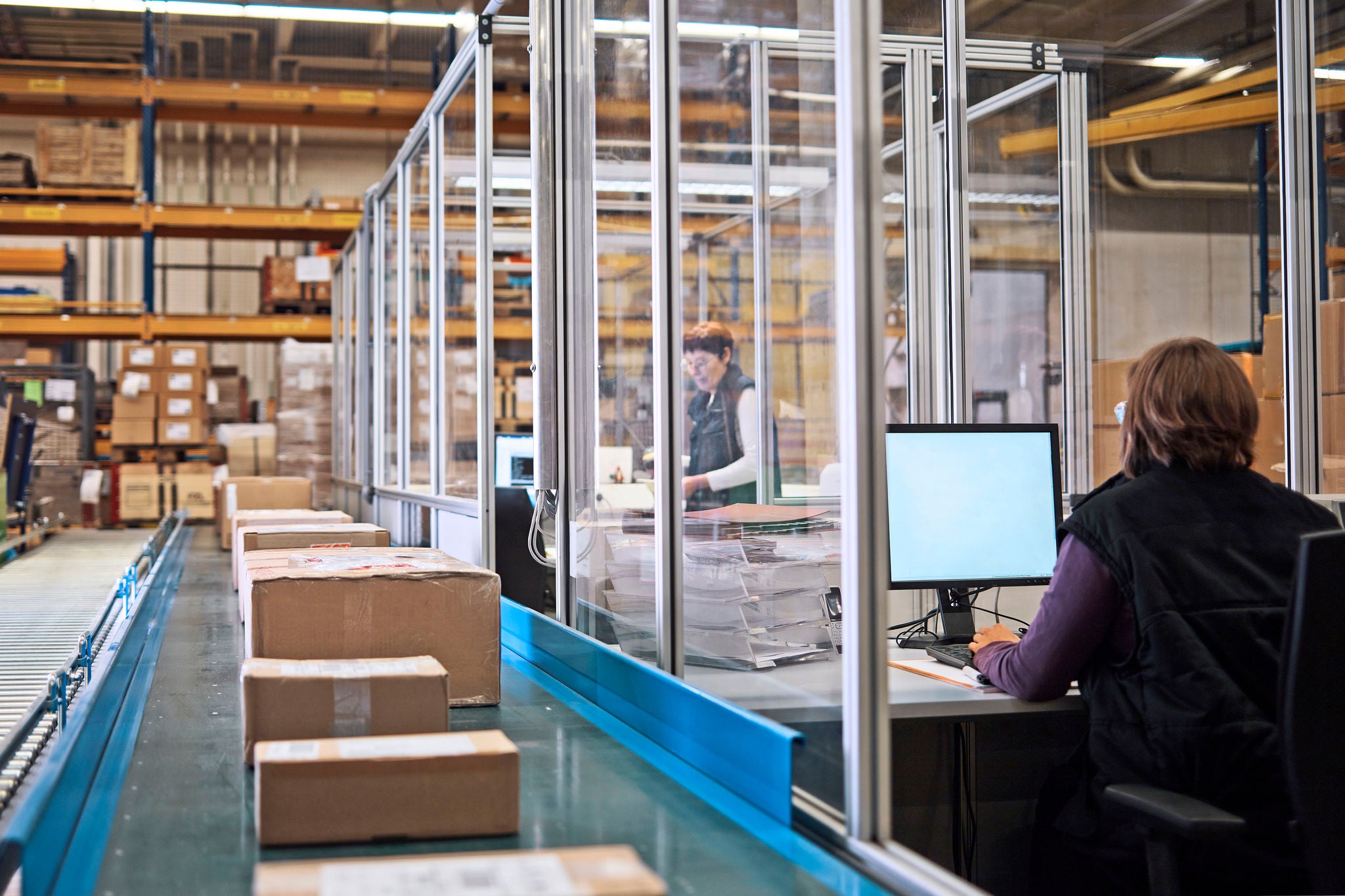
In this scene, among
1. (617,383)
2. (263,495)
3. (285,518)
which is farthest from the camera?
(263,495)

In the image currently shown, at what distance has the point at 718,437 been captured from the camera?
2219 mm

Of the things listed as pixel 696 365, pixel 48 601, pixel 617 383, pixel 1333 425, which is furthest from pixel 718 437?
pixel 48 601

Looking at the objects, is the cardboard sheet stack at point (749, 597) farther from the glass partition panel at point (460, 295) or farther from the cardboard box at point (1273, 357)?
the cardboard box at point (1273, 357)

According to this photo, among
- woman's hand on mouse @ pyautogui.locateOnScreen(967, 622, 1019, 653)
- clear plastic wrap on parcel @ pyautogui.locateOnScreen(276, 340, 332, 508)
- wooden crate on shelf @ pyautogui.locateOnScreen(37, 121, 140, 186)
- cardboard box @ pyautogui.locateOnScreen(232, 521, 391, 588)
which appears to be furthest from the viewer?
wooden crate on shelf @ pyautogui.locateOnScreen(37, 121, 140, 186)

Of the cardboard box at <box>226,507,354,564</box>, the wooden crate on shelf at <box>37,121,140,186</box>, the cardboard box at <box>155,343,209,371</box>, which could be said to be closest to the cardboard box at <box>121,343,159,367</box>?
the cardboard box at <box>155,343,209,371</box>

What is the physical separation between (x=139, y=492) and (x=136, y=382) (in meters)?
0.98

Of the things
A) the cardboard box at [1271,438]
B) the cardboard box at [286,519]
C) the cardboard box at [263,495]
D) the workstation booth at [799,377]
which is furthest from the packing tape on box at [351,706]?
the cardboard box at [263,495]

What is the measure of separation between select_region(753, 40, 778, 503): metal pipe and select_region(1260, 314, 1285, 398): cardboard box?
2.31m

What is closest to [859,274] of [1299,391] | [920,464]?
[920,464]

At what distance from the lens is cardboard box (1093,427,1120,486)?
14.3 ft

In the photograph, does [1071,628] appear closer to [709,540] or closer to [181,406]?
[709,540]

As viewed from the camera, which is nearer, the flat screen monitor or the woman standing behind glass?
the woman standing behind glass

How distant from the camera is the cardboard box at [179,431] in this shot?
10.7 m

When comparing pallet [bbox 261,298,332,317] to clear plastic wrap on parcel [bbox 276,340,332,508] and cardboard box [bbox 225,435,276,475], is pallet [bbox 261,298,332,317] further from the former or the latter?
cardboard box [bbox 225,435,276,475]
